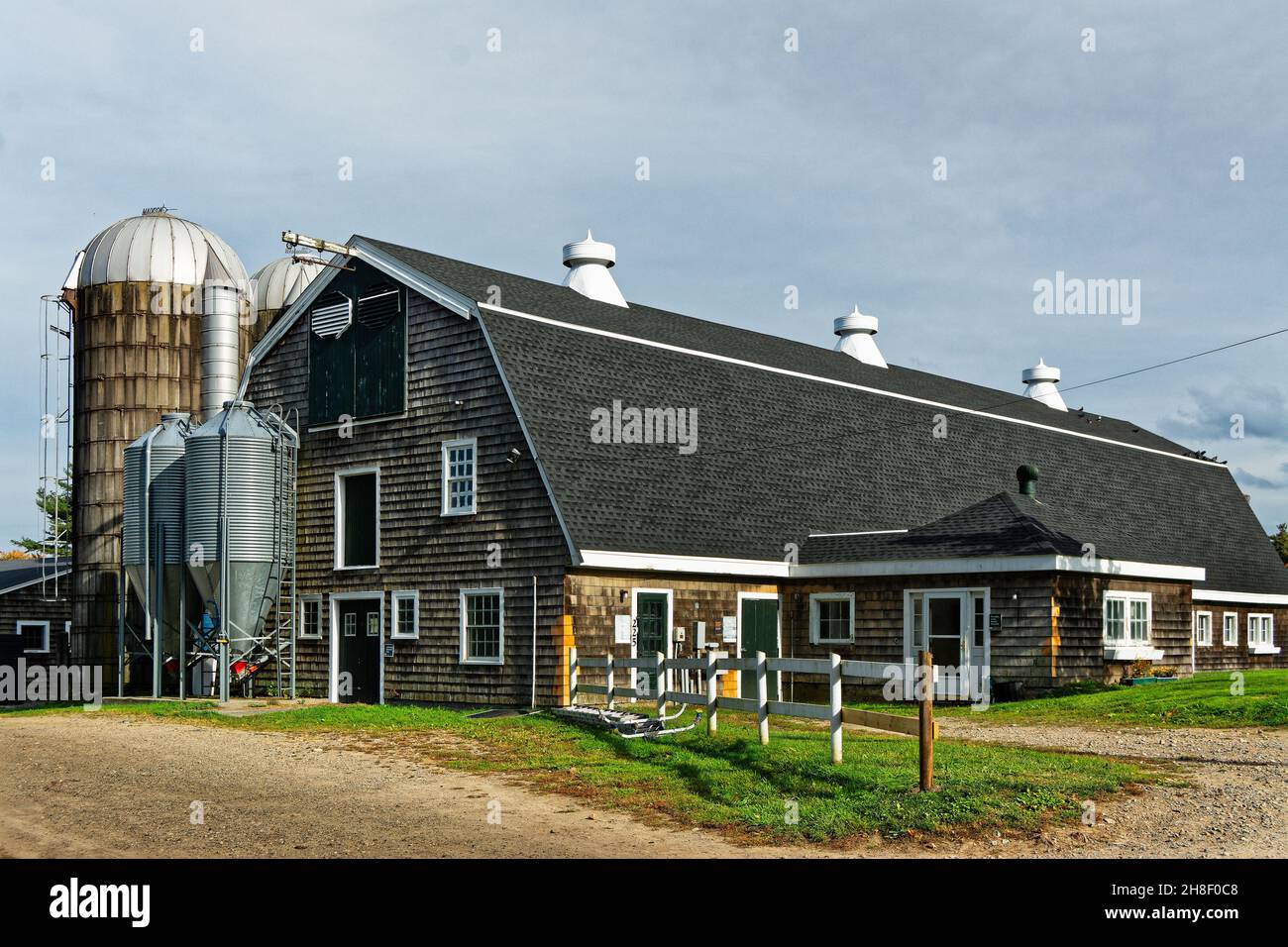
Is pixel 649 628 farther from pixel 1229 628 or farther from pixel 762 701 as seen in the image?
pixel 1229 628

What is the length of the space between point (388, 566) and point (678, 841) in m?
17.1

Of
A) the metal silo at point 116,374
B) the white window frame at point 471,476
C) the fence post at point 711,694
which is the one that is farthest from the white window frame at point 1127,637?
the metal silo at point 116,374

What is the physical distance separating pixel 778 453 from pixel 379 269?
10.0 metres

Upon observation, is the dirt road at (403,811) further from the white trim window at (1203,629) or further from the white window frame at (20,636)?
the white window frame at (20,636)

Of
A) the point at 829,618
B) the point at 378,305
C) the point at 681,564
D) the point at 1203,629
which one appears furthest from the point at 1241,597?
the point at 378,305

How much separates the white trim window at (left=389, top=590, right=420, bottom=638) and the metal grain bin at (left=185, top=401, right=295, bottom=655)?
3.17m

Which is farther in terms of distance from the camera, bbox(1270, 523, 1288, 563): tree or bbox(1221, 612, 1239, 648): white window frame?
bbox(1270, 523, 1288, 563): tree

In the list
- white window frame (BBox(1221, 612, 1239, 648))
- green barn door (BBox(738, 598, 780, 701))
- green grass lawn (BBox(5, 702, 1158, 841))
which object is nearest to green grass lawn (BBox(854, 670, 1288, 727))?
green barn door (BBox(738, 598, 780, 701))

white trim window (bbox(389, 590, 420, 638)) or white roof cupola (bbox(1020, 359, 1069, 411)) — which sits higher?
white roof cupola (bbox(1020, 359, 1069, 411))

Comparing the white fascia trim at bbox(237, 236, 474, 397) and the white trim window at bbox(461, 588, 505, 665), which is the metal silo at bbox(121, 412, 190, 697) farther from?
the white trim window at bbox(461, 588, 505, 665)

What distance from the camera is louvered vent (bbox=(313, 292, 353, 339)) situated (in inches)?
1152

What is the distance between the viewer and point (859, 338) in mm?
43812
